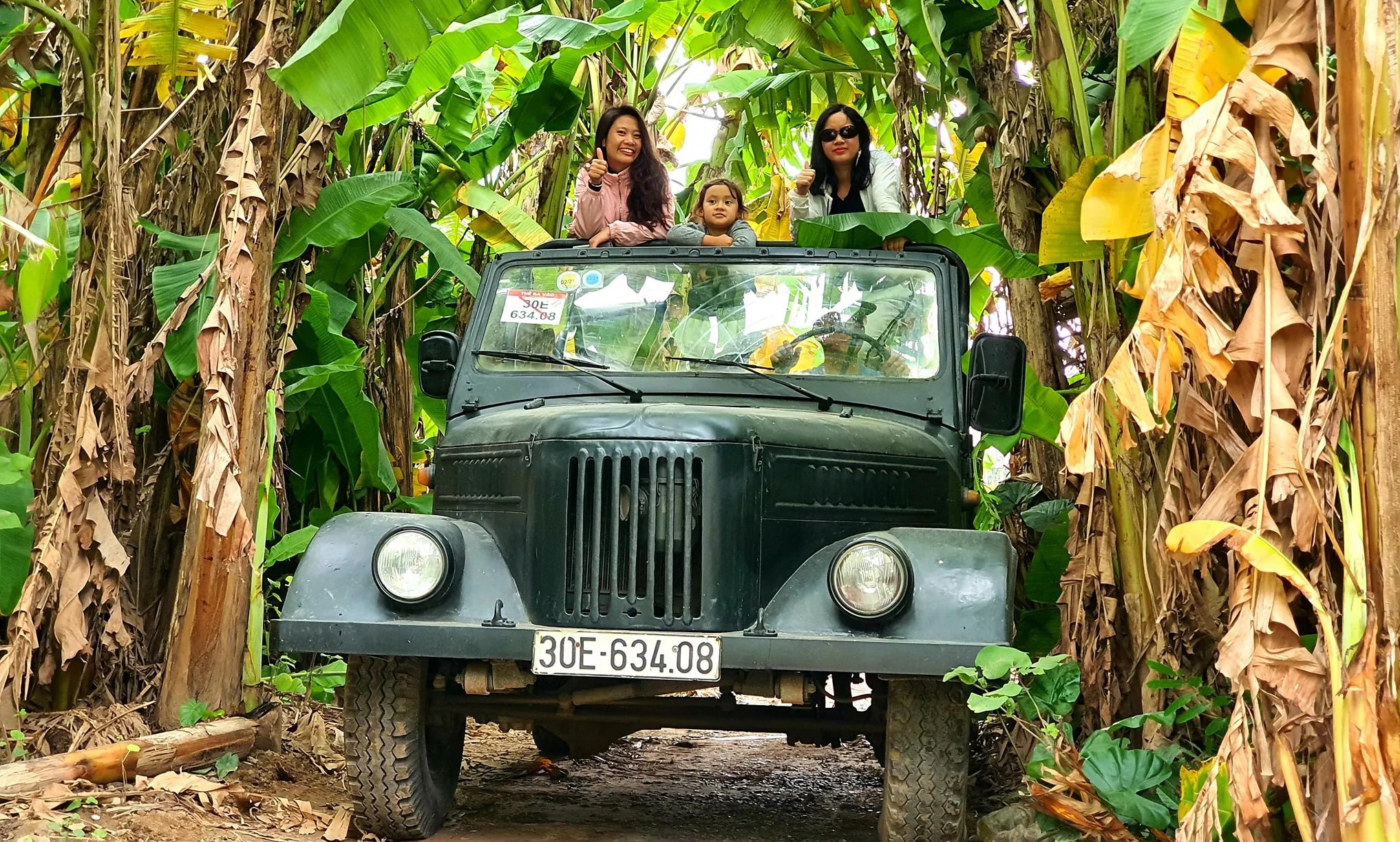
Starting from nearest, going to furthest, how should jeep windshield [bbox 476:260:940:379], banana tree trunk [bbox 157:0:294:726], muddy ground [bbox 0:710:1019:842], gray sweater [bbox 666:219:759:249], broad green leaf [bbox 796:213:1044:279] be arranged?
muddy ground [bbox 0:710:1019:842] → jeep windshield [bbox 476:260:940:379] → banana tree trunk [bbox 157:0:294:726] → broad green leaf [bbox 796:213:1044:279] → gray sweater [bbox 666:219:759:249]

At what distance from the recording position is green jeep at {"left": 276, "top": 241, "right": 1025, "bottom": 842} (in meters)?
4.04

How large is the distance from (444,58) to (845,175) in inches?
69.6

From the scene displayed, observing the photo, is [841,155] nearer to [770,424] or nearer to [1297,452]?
[770,424]

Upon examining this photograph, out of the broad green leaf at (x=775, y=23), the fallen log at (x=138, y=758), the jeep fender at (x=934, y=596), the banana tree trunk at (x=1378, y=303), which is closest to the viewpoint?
the banana tree trunk at (x=1378, y=303)

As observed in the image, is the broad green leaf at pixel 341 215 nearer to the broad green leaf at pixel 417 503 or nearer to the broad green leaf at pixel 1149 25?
the broad green leaf at pixel 417 503

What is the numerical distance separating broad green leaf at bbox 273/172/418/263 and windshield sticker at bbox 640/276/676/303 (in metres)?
1.31

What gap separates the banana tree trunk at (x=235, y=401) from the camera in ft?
17.2

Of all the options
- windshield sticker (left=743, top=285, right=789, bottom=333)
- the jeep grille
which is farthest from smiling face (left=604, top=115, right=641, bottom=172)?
the jeep grille

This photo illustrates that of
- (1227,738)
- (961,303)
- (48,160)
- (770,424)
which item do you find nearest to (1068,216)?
(961,303)

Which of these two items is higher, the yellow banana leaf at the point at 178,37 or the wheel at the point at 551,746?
the yellow banana leaf at the point at 178,37

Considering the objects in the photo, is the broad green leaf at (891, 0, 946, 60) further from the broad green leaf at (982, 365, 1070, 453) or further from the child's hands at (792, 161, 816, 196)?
the broad green leaf at (982, 365, 1070, 453)

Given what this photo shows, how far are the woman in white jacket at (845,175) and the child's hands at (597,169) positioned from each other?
2.80ft

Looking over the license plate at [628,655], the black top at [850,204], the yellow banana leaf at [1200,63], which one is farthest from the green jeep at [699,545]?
the yellow banana leaf at [1200,63]

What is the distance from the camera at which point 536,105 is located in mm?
7355
